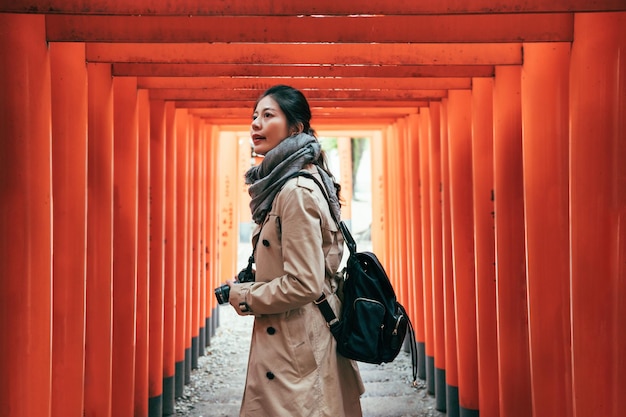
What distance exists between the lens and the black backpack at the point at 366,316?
9.12 ft

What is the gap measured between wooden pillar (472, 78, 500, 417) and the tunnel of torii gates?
1cm

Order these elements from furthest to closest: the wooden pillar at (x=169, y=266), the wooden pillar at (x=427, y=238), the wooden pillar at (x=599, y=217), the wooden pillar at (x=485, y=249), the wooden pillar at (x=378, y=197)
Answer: the wooden pillar at (x=378, y=197)
the wooden pillar at (x=427, y=238)
the wooden pillar at (x=169, y=266)
the wooden pillar at (x=485, y=249)
the wooden pillar at (x=599, y=217)

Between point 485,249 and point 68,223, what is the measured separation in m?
2.75

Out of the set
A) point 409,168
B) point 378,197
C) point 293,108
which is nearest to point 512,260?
point 293,108

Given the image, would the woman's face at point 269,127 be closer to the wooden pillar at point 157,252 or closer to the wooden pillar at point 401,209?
the wooden pillar at point 157,252

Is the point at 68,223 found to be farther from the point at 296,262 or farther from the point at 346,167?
the point at 346,167

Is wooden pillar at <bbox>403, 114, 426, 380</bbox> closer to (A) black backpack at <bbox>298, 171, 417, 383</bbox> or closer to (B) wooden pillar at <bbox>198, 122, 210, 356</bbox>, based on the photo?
(B) wooden pillar at <bbox>198, 122, 210, 356</bbox>

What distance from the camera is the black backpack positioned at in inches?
109

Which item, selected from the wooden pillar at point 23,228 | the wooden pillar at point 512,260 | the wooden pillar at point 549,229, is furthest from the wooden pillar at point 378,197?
the wooden pillar at point 23,228

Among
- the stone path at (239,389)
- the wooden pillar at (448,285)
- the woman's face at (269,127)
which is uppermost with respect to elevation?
the woman's face at (269,127)

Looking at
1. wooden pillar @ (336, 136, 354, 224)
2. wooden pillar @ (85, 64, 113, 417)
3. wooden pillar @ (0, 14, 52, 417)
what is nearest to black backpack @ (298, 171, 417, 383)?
wooden pillar @ (0, 14, 52, 417)

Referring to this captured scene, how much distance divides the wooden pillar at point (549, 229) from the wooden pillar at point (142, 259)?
289 cm

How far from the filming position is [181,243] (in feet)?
23.6

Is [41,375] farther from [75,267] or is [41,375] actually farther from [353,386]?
[353,386]
